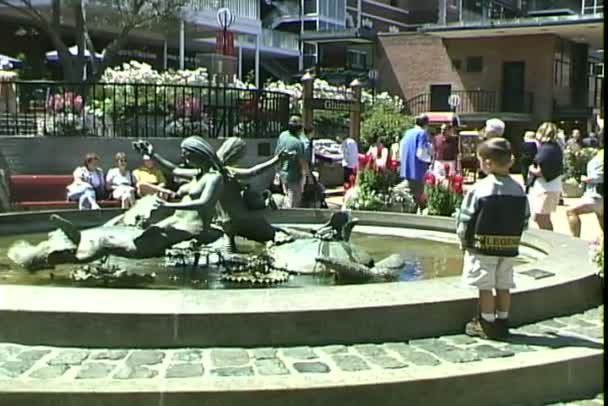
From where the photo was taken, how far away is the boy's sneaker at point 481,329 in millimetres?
5855

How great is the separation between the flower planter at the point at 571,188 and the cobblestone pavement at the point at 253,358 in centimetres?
1591

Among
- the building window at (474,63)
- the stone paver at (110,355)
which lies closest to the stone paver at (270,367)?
the stone paver at (110,355)

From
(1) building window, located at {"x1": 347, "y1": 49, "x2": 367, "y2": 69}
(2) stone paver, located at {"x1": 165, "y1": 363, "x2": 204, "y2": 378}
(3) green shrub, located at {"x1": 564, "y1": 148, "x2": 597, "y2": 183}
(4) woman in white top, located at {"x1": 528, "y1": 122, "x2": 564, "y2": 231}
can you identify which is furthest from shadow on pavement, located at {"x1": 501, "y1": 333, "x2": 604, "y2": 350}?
(1) building window, located at {"x1": 347, "y1": 49, "x2": 367, "y2": 69}

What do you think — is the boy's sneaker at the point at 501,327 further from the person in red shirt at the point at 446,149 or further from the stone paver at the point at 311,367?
the person in red shirt at the point at 446,149

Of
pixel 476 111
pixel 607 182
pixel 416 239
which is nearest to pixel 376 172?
pixel 416 239

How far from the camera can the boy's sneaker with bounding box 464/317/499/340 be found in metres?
5.86

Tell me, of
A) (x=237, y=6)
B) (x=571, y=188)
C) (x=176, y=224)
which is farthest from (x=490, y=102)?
(x=176, y=224)

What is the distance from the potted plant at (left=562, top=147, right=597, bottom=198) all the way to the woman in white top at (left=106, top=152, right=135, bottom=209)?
37.2 feet

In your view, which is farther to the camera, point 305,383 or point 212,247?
point 212,247

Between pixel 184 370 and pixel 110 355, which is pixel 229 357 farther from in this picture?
pixel 110 355

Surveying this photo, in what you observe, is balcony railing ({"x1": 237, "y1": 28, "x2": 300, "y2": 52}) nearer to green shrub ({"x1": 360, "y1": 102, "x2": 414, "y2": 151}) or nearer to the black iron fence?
green shrub ({"x1": 360, "y1": 102, "x2": 414, "y2": 151})

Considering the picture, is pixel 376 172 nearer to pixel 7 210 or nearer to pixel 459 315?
pixel 7 210

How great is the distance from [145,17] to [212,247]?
65.7 feet

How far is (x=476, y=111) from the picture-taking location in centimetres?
4138
